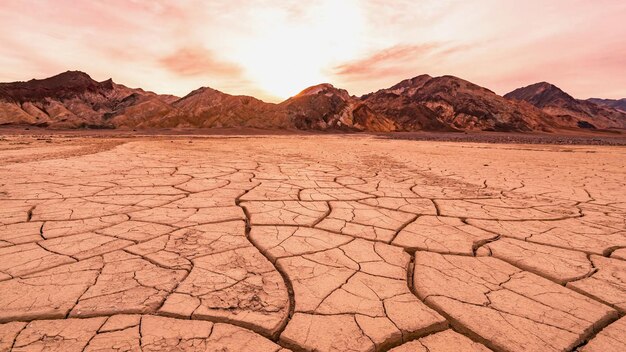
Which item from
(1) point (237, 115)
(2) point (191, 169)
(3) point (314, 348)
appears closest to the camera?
(3) point (314, 348)

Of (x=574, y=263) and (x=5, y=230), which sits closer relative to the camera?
(x=574, y=263)

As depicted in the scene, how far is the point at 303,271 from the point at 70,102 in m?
48.7

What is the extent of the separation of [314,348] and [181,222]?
151cm

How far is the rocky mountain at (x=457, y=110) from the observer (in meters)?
41.7

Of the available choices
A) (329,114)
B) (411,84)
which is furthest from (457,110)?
(329,114)

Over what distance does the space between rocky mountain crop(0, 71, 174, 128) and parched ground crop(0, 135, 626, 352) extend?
3208 centimetres

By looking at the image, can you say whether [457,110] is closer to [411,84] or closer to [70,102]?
[411,84]

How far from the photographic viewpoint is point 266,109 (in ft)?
106

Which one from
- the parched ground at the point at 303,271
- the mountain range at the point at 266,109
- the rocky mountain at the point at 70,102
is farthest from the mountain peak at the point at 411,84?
the parched ground at the point at 303,271

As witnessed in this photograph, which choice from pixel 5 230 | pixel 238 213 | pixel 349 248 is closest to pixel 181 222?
pixel 238 213

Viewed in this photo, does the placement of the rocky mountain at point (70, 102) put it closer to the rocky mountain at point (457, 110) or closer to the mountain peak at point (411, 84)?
the rocky mountain at point (457, 110)

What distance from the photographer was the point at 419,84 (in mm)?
59844

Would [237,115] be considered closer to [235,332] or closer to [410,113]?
[410,113]

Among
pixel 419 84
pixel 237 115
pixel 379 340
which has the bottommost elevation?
pixel 379 340
